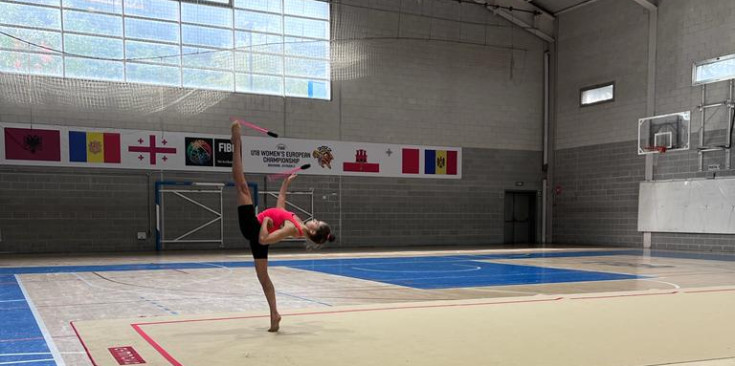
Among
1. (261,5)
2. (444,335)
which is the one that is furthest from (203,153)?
(444,335)

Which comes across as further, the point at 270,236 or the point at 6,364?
the point at 270,236

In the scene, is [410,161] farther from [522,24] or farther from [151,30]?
[151,30]

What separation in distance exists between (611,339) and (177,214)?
51.3 feet

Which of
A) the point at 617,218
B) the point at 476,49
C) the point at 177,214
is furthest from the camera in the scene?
the point at 476,49

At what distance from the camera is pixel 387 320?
20.8 feet

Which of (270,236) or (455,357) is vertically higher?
(270,236)

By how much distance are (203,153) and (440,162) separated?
28.5 feet

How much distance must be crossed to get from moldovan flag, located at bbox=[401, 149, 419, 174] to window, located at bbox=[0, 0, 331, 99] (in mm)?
3742

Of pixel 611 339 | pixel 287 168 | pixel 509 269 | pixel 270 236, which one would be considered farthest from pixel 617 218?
pixel 270 236

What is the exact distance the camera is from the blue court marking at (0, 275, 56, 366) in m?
4.79

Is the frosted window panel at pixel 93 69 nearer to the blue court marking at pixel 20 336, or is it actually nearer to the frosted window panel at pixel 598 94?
the blue court marking at pixel 20 336

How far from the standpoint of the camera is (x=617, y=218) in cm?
2139

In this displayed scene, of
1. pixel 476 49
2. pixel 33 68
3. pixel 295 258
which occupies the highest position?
pixel 476 49

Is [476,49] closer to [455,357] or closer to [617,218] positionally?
[617,218]
